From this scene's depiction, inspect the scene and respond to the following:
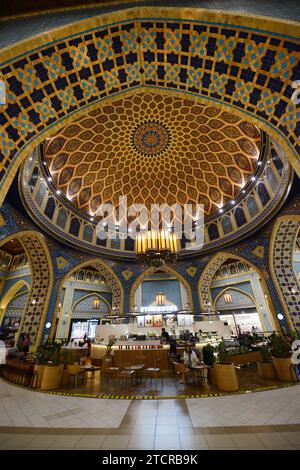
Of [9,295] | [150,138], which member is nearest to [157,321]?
[150,138]

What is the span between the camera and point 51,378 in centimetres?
663

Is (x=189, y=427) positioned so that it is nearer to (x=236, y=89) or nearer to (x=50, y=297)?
(x=236, y=89)

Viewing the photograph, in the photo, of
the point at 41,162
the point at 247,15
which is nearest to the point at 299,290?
the point at 247,15

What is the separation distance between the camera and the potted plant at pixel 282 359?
6641 millimetres

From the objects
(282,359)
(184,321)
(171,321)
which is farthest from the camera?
(171,321)

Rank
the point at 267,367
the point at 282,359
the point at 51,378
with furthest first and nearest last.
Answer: the point at 267,367 < the point at 282,359 < the point at 51,378

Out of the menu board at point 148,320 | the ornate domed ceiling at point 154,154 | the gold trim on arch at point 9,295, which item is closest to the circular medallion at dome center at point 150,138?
the ornate domed ceiling at point 154,154

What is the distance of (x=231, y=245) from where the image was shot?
49.7ft

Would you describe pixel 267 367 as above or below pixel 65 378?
above

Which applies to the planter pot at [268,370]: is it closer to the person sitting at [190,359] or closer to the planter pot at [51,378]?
the person sitting at [190,359]

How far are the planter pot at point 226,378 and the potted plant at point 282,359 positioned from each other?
1.98m

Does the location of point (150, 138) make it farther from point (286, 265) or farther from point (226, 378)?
point (226, 378)

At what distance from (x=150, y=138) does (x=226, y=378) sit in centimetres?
1389

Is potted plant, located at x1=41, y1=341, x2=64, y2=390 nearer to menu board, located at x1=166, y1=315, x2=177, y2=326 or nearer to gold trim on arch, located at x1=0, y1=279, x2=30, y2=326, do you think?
menu board, located at x1=166, y1=315, x2=177, y2=326
